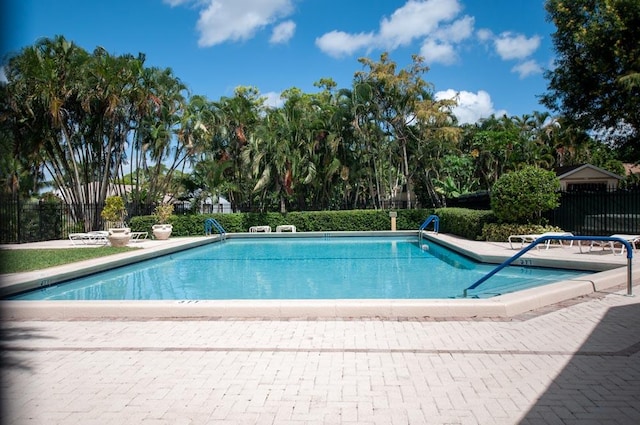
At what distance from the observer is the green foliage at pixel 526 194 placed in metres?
14.4

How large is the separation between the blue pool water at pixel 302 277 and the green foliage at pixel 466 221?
5.47ft

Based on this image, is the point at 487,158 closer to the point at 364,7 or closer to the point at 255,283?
the point at 364,7

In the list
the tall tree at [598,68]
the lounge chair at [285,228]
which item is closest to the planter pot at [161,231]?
the lounge chair at [285,228]

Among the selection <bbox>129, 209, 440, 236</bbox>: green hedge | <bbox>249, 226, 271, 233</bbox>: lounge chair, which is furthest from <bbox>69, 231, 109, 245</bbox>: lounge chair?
<bbox>249, 226, 271, 233</bbox>: lounge chair

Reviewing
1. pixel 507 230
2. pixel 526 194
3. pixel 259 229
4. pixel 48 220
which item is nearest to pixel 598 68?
pixel 526 194

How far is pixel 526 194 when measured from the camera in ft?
47.4

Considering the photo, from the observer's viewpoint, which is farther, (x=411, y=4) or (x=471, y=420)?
(x=411, y=4)

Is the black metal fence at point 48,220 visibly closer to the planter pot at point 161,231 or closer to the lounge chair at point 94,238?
the lounge chair at point 94,238

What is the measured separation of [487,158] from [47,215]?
30673 millimetres

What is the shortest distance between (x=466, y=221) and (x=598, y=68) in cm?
804

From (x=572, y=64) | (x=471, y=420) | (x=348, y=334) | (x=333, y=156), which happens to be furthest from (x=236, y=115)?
(x=471, y=420)

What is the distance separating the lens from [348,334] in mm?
5066

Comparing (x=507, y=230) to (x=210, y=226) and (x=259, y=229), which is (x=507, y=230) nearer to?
(x=259, y=229)

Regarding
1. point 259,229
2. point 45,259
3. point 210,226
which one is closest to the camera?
point 45,259
